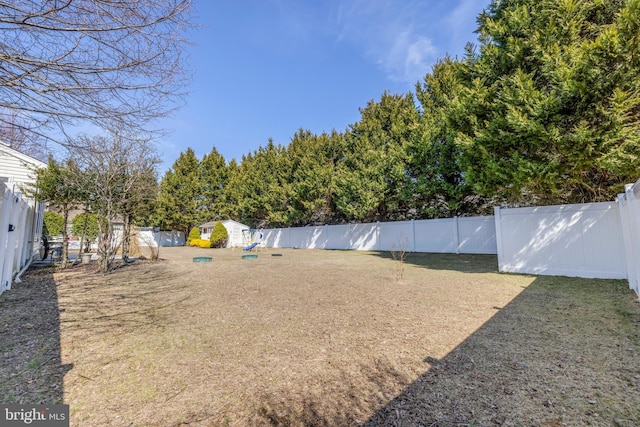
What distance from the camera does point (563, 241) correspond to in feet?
22.0

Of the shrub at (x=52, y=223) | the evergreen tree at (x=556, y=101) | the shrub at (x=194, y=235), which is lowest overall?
the shrub at (x=194, y=235)

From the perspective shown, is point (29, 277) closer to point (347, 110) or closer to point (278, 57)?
point (278, 57)

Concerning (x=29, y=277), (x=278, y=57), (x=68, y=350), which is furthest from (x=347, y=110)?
(x=68, y=350)

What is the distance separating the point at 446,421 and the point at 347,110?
20.7 meters

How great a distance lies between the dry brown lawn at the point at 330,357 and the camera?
6.36 feet

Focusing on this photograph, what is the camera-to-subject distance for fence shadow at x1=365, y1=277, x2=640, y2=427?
6.11 ft

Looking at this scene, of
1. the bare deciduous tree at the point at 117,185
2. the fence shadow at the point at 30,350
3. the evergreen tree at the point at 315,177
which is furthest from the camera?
the evergreen tree at the point at 315,177

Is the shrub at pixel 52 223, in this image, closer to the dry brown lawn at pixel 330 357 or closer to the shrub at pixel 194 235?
the shrub at pixel 194 235

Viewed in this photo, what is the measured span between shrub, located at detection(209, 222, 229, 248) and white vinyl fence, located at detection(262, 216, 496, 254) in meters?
5.58

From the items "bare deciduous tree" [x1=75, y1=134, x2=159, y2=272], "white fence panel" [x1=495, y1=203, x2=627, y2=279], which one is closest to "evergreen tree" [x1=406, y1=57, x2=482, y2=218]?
"white fence panel" [x1=495, y1=203, x2=627, y2=279]

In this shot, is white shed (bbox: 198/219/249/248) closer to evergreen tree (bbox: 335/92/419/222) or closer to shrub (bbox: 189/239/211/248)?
shrub (bbox: 189/239/211/248)

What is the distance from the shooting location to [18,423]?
1.81 m

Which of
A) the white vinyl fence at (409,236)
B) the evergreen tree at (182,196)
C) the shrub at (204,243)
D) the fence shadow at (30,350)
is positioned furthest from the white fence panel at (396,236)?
the evergreen tree at (182,196)

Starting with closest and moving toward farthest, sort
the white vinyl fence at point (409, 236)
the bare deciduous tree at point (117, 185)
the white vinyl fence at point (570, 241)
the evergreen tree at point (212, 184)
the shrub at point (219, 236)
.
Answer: the white vinyl fence at point (570, 241) < the bare deciduous tree at point (117, 185) < the white vinyl fence at point (409, 236) < the shrub at point (219, 236) < the evergreen tree at point (212, 184)
